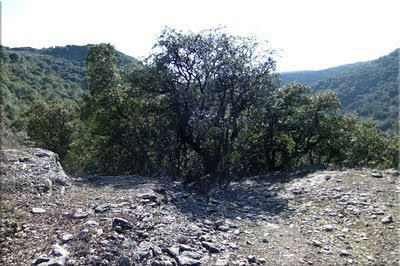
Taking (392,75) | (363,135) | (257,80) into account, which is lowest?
(363,135)

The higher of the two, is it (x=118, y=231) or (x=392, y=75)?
(x=392, y=75)

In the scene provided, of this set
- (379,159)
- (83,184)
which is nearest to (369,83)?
(379,159)

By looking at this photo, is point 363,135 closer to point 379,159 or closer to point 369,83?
point 379,159

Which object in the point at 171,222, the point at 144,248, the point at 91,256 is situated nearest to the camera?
the point at 91,256

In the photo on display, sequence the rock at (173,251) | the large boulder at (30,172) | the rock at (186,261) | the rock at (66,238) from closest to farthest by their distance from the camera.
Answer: the rock at (66,238)
the rock at (186,261)
the rock at (173,251)
the large boulder at (30,172)

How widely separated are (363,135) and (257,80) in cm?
649

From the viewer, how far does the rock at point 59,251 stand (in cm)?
548

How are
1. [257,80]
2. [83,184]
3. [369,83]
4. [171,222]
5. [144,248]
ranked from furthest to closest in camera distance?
[369,83]
[257,80]
[83,184]
[171,222]
[144,248]

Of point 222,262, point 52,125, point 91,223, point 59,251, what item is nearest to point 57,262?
point 59,251

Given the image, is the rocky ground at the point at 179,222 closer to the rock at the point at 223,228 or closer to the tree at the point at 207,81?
the rock at the point at 223,228

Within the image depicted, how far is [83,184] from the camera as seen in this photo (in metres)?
10.5

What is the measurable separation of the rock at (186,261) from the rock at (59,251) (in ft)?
6.07

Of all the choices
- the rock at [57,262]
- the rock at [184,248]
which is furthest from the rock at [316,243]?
the rock at [57,262]

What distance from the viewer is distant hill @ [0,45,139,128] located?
161 ft
